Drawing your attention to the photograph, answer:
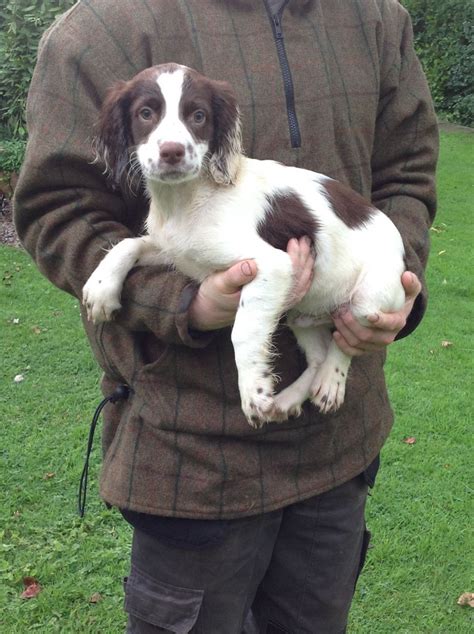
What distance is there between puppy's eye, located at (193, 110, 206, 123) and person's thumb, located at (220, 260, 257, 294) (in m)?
0.39

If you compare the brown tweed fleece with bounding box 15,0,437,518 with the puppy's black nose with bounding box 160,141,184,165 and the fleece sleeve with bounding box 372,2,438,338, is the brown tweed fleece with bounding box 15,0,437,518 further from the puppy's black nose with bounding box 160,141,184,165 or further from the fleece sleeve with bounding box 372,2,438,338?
the puppy's black nose with bounding box 160,141,184,165

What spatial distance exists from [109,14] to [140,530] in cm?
139

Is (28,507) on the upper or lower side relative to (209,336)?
lower

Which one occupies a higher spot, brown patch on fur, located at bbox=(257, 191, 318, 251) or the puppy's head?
the puppy's head

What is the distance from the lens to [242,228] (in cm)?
192

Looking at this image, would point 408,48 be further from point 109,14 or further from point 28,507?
point 28,507

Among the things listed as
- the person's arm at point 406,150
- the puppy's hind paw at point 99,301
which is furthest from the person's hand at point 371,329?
the puppy's hind paw at point 99,301

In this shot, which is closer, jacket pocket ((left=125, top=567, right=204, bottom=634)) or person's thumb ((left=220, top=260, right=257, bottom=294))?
person's thumb ((left=220, top=260, right=257, bottom=294))

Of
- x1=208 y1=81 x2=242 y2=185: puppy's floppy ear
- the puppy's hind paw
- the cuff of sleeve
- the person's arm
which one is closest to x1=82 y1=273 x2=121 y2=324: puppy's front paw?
the puppy's hind paw

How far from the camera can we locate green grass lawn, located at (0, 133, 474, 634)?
367 cm

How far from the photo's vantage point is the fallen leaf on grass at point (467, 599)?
3786 mm

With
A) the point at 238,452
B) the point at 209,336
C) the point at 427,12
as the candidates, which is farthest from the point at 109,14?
the point at 427,12

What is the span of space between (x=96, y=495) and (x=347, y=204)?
9.38 feet

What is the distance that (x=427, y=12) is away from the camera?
18812 mm
